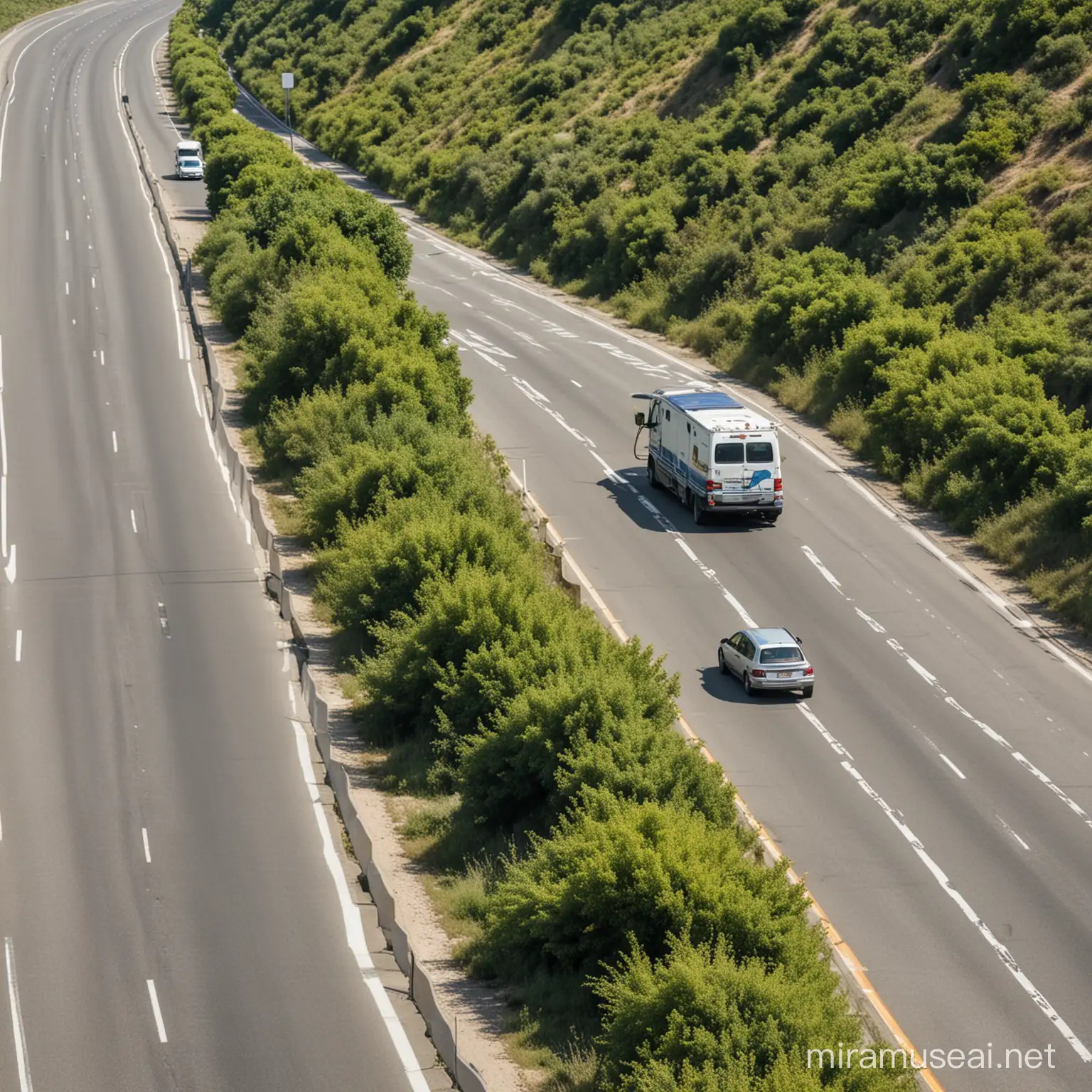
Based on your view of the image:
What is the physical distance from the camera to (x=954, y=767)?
2938 cm

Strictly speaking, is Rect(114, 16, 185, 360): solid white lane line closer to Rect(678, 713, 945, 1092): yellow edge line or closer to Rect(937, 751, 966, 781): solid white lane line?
Rect(937, 751, 966, 781): solid white lane line

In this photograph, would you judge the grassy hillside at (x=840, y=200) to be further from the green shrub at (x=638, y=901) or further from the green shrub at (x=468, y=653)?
the green shrub at (x=638, y=901)

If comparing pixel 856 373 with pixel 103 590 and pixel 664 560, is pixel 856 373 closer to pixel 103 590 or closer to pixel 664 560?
pixel 664 560

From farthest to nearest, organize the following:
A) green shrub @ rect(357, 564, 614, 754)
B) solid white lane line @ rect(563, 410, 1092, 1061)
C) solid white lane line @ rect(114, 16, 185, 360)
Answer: solid white lane line @ rect(114, 16, 185, 360), green shrub @ rect(357, 564, 614, 754), solid white lane line @ rect(563, 410, 1092, 1061)

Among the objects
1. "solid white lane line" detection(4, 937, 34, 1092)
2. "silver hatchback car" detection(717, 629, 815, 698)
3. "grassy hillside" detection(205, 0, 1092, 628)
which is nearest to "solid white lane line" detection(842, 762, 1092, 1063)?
"silver hatchback car" detection(717, 629, 815, 698)

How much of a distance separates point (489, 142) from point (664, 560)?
5487cm

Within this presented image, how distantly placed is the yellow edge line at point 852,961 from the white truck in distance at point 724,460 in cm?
1403

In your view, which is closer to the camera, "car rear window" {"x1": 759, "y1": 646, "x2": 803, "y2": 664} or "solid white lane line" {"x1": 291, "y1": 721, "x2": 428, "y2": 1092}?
"solid white lane line" {"x1": 291, "y1": 721, "x2": 428, "y2": 1092}

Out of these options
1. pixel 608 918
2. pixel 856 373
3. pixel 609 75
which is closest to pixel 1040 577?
pixel 856 373

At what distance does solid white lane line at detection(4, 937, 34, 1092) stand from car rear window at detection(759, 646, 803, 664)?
52.0 ft

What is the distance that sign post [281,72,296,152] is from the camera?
99.2 metres

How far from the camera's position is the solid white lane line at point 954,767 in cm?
2902

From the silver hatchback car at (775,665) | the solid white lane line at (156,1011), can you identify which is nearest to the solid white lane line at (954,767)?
the silver hatchback car at (775,665)

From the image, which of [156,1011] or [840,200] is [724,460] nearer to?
[840,200]
